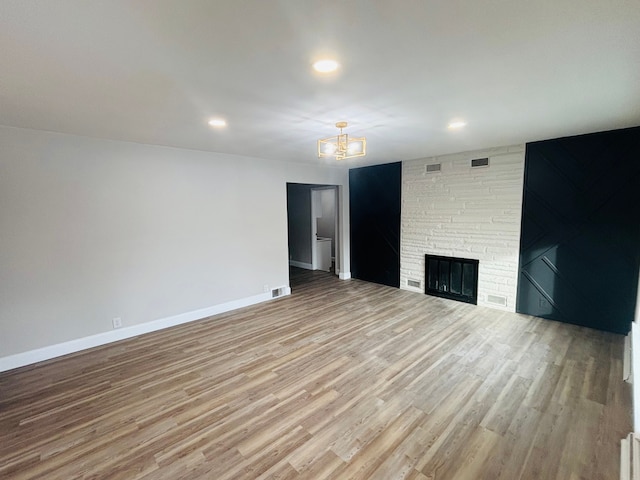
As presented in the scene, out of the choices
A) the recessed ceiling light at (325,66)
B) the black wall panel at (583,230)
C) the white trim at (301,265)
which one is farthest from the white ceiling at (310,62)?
the white trim at (301,265)

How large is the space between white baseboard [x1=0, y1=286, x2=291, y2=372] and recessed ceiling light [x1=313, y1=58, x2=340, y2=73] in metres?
3.93

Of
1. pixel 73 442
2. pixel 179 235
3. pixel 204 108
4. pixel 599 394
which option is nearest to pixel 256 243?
pixel 179 235

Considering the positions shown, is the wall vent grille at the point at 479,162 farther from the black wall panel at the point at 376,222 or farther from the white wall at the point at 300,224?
the white wall at the point at 300,224

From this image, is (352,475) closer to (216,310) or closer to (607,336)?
(216,310)

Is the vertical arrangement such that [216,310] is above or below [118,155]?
below

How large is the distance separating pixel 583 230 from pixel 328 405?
4.08 m

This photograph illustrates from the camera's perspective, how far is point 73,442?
2117 millimetres

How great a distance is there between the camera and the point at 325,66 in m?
1.84

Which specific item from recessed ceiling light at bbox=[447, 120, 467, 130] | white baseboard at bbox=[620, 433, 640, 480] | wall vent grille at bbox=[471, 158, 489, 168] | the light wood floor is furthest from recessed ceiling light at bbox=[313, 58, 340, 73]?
wall vent grille at bbox=[471, 158, 489, 168]

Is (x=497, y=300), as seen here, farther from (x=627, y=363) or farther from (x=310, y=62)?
(x=310, y=62)

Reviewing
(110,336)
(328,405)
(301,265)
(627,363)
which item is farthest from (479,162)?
(110,336)

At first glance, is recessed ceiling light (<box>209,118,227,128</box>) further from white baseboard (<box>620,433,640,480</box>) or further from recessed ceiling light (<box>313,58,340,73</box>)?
white baseboard (<box>620,433,640,480</box>)

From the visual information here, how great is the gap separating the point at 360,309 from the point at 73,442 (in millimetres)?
3659

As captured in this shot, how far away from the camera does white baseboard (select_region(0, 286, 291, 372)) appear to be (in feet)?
10.4
